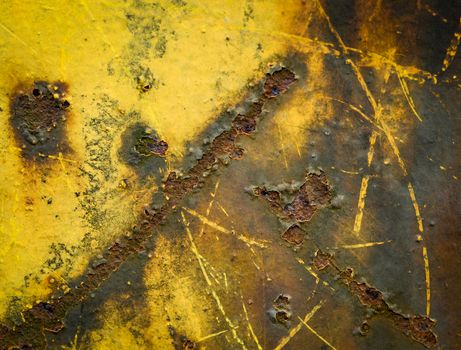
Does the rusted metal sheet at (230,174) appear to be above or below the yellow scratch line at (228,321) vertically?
above

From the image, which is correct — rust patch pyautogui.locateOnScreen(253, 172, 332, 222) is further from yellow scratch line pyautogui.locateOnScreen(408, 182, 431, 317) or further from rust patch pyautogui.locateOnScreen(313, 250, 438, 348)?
yellow scratch line pyautogui.locateOnScreen(408, 182, 431, 317)

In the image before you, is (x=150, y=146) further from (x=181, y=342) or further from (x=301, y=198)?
(x=181, y=342)

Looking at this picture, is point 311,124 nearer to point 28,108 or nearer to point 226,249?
point 226,249

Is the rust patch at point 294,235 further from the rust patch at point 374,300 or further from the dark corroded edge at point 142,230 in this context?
the dark corroded edge at point 142,230

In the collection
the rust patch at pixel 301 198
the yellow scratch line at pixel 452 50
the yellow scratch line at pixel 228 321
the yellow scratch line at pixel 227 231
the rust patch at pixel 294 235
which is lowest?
the yellow scratch line at pixel 228 321

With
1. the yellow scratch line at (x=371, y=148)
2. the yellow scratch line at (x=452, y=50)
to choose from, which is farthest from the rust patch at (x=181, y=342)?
the yellow scratch line at (x=452, y=50)

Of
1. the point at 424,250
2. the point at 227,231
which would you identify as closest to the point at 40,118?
the point at 227,231

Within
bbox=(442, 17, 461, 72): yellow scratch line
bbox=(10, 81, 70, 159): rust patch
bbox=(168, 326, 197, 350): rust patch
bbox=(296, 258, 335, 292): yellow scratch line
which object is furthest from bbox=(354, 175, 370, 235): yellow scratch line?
bbox=(10, 81, 70, 159): rust patch
